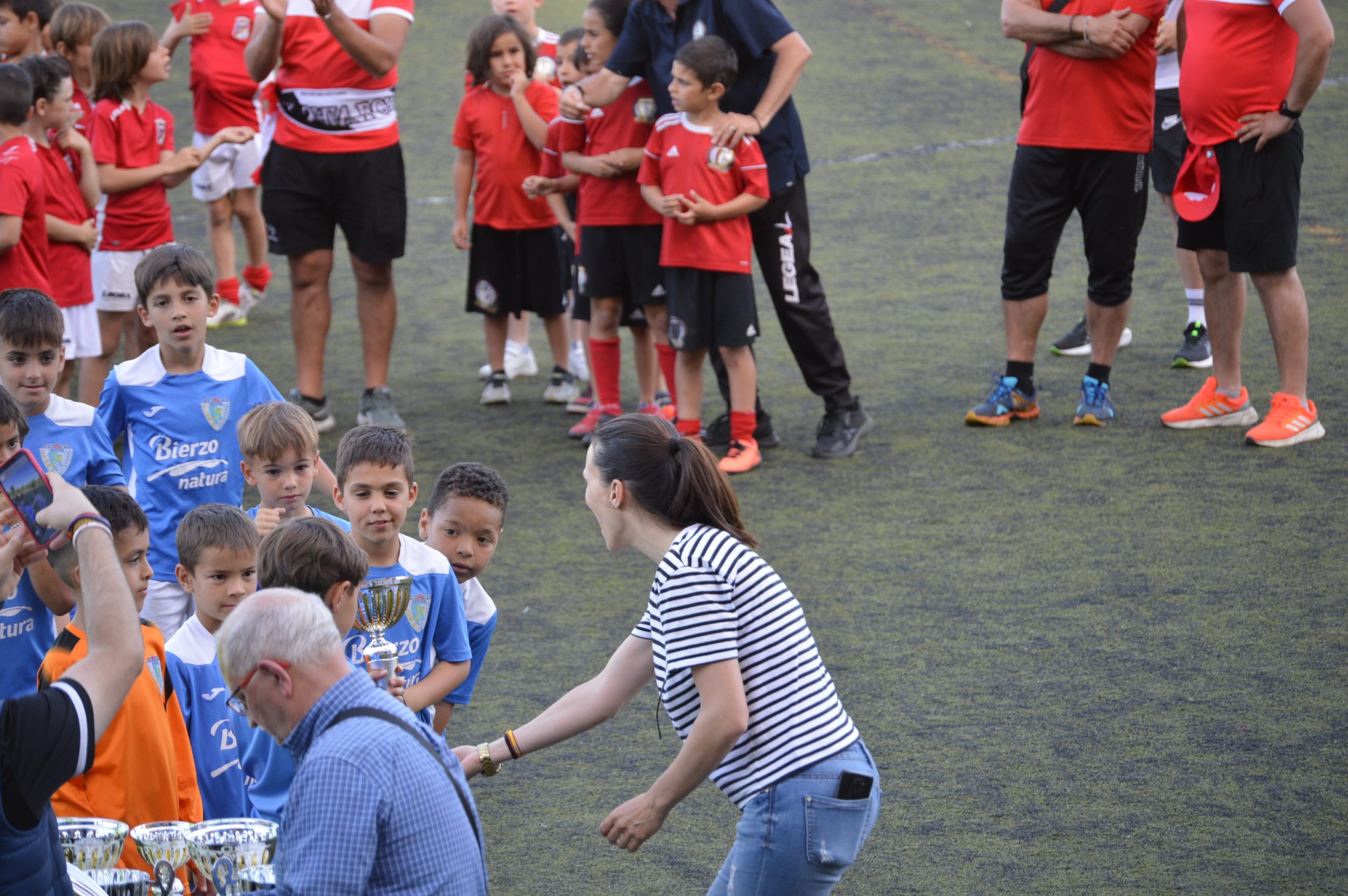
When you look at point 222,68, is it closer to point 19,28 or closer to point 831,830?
point 19,28

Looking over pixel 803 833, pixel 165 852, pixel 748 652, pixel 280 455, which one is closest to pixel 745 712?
pixel 748 652

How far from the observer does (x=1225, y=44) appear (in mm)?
Answer: 5465

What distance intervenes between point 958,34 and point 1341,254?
6.10 m

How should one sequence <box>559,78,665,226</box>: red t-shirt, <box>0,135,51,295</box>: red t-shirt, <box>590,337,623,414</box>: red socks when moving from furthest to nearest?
1. <box>590,337,623,414</box>: red socks
2. <box>559,78,665,226</box>: red t-shirt
3. <box>0,135,51,295</box>: red t-shirt

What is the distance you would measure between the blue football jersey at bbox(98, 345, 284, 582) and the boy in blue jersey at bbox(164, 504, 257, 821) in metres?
0.72

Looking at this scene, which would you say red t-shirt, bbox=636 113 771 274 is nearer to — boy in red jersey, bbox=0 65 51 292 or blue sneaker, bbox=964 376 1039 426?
blue sneaker, bbox=964 376 1039 426

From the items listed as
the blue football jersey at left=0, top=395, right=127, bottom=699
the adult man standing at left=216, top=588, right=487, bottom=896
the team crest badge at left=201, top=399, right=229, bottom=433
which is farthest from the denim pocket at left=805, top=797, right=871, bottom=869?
the team crest badge at left=201, top=399, right=229, bottom=433

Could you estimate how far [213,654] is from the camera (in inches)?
119

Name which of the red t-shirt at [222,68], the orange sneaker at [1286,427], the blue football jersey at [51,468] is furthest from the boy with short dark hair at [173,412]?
the red t-shirt at [222,68]

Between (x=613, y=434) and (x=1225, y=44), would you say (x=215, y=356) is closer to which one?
(x=613, y=434)

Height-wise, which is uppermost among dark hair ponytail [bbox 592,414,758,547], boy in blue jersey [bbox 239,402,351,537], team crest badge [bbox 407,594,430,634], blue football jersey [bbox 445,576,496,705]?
dark hair ponytail [bbox 592,414,758,547]

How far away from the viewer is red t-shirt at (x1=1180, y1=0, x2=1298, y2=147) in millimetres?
5391

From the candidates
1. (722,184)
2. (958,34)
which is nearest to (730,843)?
(722,184)

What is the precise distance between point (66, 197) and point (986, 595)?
385 cm
